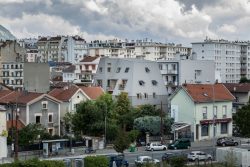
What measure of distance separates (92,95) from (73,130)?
1372 cm

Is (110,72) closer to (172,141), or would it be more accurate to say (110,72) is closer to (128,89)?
(128,89)

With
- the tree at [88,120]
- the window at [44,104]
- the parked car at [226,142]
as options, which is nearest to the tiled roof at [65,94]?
the window at [44,104]

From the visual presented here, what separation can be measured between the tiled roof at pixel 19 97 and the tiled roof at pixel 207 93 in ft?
59.8

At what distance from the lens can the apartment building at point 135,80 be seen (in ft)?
263

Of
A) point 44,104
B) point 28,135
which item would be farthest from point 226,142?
point 28,135

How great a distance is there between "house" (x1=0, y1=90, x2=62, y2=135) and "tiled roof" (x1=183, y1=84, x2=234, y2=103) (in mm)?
16013

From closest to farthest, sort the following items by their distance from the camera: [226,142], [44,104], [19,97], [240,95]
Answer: [226,142]
[44,104]
[19,97]
[240,95]

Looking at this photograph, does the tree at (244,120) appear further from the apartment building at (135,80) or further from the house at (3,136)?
the house at (3,136)

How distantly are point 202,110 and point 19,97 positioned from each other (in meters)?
21.8

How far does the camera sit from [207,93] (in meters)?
68.6

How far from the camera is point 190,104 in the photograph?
217 ft

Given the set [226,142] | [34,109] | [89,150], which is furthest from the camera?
[34,109]

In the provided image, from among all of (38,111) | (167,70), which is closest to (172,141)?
(38,111)

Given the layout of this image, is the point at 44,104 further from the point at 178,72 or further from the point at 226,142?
the point at 178,72
